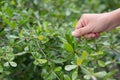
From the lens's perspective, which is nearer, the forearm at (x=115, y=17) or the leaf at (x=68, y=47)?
the leaf at (x=68, y=47)

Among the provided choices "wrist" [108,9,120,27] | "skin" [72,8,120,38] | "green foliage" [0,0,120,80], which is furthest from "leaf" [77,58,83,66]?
"wrist" [108,9,120,27]

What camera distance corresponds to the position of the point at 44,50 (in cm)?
161

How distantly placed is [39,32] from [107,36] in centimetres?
44

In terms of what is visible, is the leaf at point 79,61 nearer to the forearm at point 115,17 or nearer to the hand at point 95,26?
the hand at point 95,26

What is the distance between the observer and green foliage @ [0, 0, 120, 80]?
1468 mm

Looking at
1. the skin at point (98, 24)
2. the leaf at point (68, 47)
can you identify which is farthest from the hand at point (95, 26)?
the leaf at point (68, 47)

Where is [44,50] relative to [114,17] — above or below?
below

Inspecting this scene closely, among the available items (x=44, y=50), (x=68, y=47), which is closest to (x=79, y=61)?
(x=68, y=47)

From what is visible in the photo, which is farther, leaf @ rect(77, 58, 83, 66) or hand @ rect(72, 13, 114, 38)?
hand @ rect(72, 13, 114, 38)

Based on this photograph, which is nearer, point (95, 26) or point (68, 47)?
point (68, 47)

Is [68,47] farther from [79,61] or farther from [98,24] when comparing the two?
[98,24]

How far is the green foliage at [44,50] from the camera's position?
1.47 meters

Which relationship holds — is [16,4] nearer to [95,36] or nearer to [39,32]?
[39,32]

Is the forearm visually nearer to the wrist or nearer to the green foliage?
the wrist
